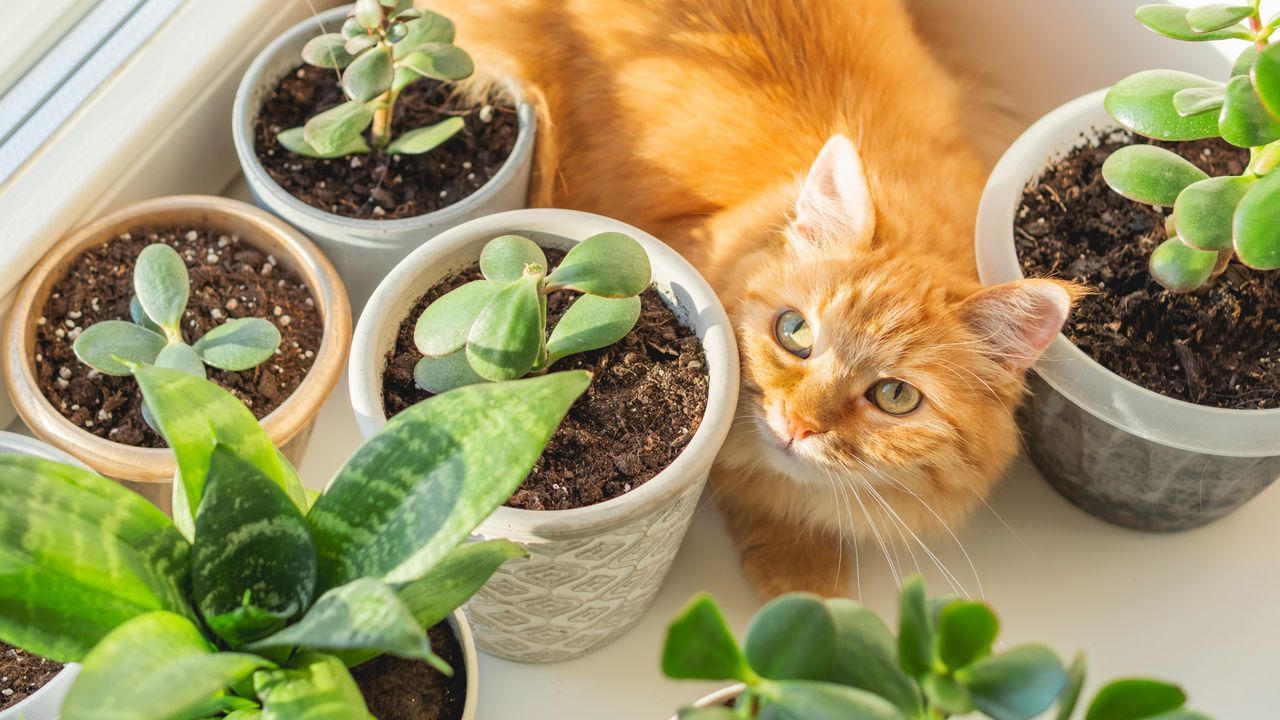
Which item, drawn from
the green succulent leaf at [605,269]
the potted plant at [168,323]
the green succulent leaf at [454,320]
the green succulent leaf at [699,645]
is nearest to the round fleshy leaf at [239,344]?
the potted plant at [168,323]

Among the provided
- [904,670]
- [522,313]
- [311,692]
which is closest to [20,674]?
[311,692]

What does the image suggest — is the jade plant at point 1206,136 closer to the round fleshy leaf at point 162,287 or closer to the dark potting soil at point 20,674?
the round fleshy leaf at point 162,287

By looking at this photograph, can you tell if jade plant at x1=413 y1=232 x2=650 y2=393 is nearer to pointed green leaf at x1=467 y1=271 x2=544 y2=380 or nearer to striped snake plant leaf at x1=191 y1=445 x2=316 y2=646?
pointed green leaf at x1=467 y1=271 x2=544 y2=380

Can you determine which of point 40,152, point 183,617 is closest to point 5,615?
point 183,617

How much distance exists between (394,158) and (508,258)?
487 millimetres

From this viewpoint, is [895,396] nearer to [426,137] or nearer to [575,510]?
[575,510]

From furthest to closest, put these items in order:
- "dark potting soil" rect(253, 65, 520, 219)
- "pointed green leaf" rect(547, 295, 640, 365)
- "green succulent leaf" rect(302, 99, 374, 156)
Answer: "dark potting soil" rect(253, 65, 520, 219) < "green succulent leaf" rect(302, 99, 374, 156) < "pointed green leaf" rect(547, 295, 640, 365)

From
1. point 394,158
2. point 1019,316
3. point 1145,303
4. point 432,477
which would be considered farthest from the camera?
point 394,158

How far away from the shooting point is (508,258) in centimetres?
90

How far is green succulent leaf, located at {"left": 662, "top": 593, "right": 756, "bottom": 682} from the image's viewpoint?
58 centimetres

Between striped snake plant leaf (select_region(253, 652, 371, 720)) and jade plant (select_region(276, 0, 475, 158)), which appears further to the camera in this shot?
jade plant (select_region(276, 0, 475, 158))

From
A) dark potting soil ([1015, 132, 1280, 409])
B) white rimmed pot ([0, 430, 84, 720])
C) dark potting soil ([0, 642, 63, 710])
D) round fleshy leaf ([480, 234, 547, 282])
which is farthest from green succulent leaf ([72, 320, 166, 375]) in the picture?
dark potting soil ([1015, 132, 1280, 409])

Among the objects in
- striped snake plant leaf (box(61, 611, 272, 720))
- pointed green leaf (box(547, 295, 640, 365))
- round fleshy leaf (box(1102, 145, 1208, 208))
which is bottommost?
round fleshy leaf (box(1102, 145, 1208, 208))

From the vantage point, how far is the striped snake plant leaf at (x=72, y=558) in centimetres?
62
